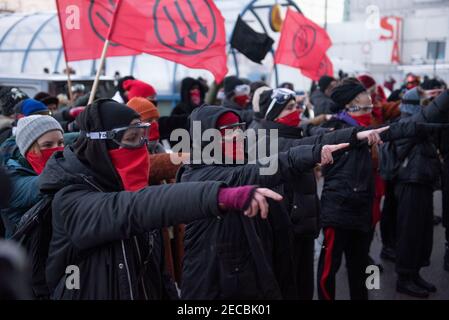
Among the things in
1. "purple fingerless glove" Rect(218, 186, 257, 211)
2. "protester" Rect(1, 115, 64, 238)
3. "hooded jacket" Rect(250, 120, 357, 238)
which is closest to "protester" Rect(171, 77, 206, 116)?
"hooded jacket" Rect(250, 120, 357, 238)

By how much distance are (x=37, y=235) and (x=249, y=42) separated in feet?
16.6

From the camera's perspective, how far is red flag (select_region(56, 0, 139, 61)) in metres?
4.62

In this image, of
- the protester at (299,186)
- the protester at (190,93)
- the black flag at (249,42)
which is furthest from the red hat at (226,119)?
the black flag at (249,42)

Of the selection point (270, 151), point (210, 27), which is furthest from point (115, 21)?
point (270, 151)

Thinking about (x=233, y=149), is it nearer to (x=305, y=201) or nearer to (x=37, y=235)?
(x=305, y=201)

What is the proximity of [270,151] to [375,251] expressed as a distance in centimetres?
337

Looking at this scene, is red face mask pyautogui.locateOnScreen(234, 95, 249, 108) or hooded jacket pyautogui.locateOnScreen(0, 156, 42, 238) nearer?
hooded jacket pyautogui.locateOnScreen(0, 156, 42, 238)

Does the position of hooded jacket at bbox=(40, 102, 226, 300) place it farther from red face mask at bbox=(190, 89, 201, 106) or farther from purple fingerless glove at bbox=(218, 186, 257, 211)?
red face mask at bbox=(190, 89, 201, 106)

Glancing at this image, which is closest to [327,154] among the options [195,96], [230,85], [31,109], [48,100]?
[31,109]

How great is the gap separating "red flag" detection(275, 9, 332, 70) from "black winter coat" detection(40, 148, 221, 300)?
19.9 ft

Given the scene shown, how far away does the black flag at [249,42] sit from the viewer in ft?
21.6

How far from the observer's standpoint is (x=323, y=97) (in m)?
7.09

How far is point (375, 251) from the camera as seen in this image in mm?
6047
